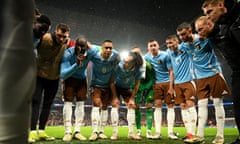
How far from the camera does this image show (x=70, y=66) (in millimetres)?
3793

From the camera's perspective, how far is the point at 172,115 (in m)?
4.79

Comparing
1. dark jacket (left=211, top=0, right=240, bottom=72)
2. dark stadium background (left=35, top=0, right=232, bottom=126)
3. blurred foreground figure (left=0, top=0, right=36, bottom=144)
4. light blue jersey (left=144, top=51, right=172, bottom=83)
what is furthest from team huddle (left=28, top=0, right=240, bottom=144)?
dark stadium background (left=35, top=0, right=232, bottom=126)

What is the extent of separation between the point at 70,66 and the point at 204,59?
1.93 metres

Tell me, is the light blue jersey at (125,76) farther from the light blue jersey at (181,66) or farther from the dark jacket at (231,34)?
the dark jacket at (231,34)

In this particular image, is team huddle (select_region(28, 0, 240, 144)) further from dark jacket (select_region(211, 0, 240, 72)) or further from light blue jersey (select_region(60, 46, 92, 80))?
dark jacket (select_region(211, 0, 240, 72))

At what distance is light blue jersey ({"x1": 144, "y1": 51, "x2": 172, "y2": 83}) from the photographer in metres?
5.01

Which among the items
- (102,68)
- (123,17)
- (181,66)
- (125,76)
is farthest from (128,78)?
(123,17)

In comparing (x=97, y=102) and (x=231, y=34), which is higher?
(x=231, y=34)

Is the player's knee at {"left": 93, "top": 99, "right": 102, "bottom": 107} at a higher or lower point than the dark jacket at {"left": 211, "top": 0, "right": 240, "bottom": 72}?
lower

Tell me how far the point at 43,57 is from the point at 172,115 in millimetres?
2548

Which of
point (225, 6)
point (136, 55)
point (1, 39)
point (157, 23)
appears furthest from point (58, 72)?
point (157, 23)

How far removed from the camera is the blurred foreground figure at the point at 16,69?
503 mm

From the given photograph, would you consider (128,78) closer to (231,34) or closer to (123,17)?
(231,34)

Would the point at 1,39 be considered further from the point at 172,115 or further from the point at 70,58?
the point at 172,115
